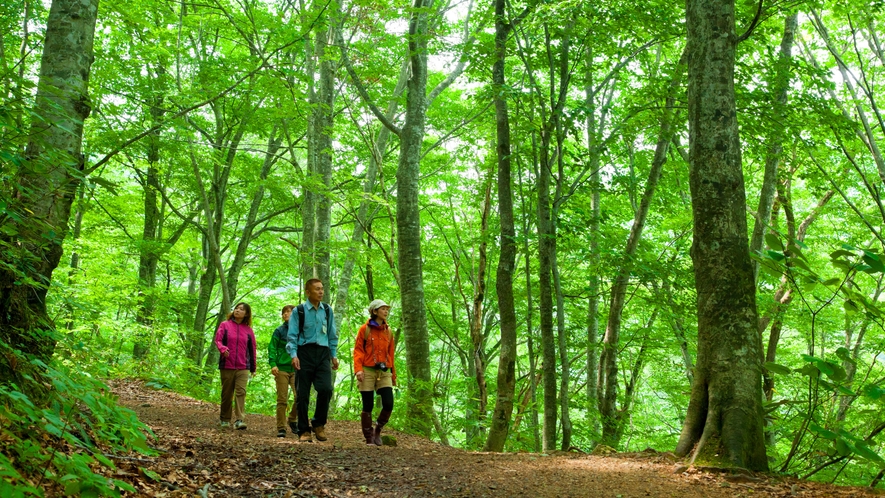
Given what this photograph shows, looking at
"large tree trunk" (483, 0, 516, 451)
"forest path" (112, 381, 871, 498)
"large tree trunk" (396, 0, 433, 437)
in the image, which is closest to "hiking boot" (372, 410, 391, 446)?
"forest path" (112, 381, 871, 498)

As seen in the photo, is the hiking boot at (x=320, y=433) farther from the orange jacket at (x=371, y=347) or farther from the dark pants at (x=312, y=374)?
the orange jacket at (x=371, y=347)

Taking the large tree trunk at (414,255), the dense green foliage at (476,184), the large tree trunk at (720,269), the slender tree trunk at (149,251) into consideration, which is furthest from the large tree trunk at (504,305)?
the slender tree trunk at (149,251)

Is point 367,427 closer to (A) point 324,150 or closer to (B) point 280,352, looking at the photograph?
(B) point 280,352

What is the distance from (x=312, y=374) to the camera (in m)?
7.07

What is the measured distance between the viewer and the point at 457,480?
201 inches

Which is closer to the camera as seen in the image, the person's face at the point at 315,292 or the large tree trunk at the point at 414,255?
the person's face at the point at 315,292

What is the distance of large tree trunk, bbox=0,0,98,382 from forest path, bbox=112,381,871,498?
1151 mm

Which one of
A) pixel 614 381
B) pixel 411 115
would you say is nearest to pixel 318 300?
pixel 411 115

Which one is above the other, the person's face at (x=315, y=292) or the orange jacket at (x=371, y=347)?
the person's face at (x=315, y=292)

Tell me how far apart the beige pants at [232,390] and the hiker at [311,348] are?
1231 millimetres

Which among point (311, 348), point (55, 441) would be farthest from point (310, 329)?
point (55, 441)

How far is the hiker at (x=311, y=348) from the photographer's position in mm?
6996

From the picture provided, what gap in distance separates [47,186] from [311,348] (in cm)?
349

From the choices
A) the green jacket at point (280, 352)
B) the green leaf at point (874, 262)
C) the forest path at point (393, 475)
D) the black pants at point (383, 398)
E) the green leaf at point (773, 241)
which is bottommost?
the forest path at point (393, 475)
